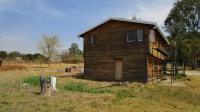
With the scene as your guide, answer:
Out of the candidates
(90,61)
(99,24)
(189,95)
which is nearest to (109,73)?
(90,61)

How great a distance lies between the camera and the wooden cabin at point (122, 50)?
90.8 feet

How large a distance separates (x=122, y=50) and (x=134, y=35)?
1897 mm

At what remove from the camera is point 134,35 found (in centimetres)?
2833

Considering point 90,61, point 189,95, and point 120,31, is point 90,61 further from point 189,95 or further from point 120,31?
point 189,95

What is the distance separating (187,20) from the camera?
63812 mm

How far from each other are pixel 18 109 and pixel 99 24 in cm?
1968

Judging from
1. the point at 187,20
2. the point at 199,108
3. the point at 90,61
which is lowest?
the point at 199,108

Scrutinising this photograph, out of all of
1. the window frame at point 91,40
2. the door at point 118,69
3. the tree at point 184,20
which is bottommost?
the door at point 118,69

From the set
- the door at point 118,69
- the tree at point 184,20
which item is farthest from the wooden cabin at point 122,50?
the tree at point 184,20

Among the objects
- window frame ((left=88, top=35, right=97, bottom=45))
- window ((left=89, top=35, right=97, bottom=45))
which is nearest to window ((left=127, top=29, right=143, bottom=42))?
window frame ((left=88, top=35, right=97, bottom=45))

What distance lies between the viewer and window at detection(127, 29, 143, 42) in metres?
28.0

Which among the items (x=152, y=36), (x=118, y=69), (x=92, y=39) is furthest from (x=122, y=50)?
(x=92, y=39)

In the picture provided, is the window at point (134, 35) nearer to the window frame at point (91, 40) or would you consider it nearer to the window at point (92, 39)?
the window frame at point (91, 40)

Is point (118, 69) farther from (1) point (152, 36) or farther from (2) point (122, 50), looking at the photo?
(1) point (152, 36)
